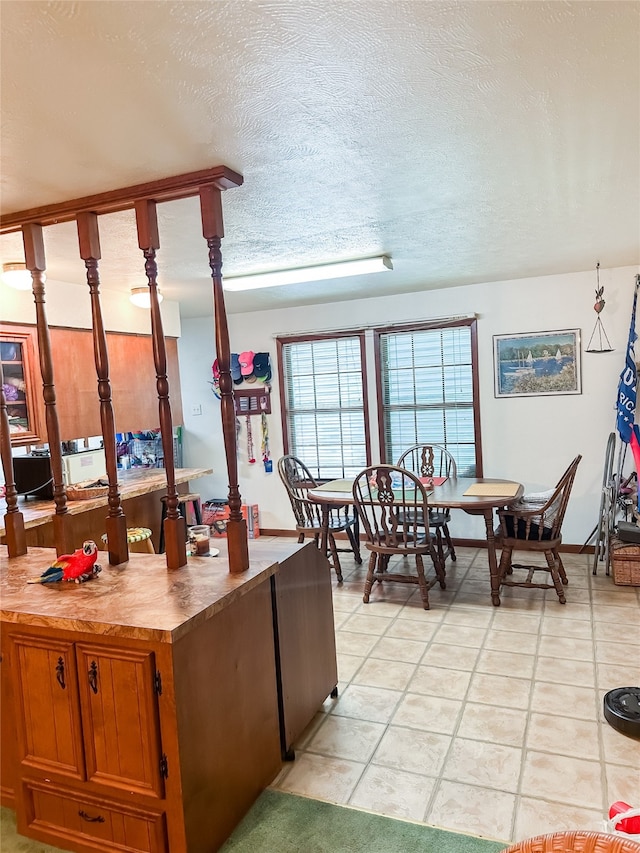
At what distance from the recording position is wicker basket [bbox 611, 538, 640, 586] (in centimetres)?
395

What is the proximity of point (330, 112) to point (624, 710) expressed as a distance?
8.52 ft

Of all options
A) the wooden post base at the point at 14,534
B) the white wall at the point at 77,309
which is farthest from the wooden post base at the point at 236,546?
the white wall at the point at 77,309

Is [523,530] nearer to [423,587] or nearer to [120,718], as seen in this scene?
[423,587]

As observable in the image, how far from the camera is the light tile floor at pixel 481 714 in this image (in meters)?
2.04

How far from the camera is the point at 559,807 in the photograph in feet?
6.48

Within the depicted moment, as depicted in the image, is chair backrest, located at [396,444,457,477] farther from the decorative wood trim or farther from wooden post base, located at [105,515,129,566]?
the decorative wood trim

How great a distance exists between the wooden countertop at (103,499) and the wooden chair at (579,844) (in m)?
2.17

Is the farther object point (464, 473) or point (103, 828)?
point (464, 473)

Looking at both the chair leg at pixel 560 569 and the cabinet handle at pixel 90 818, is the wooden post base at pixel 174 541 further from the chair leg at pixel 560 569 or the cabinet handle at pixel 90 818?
the chair leg at pixel 560 569

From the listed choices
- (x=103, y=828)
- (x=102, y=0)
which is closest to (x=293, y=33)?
(x=102, y=0)

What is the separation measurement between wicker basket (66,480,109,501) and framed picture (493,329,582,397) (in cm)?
332

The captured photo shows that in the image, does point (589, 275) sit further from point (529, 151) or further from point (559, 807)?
point (559, 807)

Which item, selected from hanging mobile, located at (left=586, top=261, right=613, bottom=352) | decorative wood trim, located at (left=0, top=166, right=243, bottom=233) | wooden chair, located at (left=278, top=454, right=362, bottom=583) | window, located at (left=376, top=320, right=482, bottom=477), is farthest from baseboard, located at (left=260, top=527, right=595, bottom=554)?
decorative wood trim, located at (left=0, top=166, right=243, bottom=233)

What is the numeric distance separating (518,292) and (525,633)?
2813 millimetres
